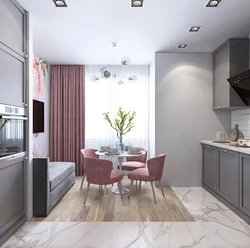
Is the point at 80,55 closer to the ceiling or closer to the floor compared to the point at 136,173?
closer to the ceiling

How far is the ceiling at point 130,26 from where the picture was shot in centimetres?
270

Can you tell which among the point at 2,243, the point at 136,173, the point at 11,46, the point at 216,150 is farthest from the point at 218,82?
the point at 2,243

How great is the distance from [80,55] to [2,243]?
354 cm

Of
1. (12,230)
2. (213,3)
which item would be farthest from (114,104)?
(12,230)

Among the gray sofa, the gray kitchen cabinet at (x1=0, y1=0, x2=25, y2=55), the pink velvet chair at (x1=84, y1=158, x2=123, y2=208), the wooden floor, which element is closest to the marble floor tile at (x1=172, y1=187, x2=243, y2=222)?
the wooden floor

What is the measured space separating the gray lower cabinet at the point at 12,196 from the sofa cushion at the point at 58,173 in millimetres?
455

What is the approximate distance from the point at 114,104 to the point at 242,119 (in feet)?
9.11

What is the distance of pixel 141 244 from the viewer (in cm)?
225

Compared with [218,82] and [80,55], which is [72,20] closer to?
[80,55]

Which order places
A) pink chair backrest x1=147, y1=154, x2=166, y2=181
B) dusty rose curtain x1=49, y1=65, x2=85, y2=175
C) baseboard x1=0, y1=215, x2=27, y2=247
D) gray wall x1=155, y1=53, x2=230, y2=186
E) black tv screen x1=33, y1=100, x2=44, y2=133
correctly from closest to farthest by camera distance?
baseboard x1=0, y1=215, x2=27, y2=247, pink chair backrest x1=147, y1=154, x2=166, y2=181, black tv screen x1=33, y1=100, x2=44, y2=133, gray wall x1=155, y1=53, x2=230, y2=186, dusty rose curtain x1=49, y1=65, x2=85, y2=175

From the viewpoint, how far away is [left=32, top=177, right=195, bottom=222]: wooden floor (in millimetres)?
2863

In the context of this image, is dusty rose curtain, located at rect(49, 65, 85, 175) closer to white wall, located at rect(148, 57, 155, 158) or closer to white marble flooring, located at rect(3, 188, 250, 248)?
white wall, located at rect(148, 57, 155, 158)

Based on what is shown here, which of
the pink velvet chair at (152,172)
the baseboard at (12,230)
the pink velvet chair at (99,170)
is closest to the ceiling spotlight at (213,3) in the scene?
the pink velvet chair at (152,172)

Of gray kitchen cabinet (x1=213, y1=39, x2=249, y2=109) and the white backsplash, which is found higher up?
gray kitchen cabinet (x1=213, y1=39, x2=249, y2=109)
